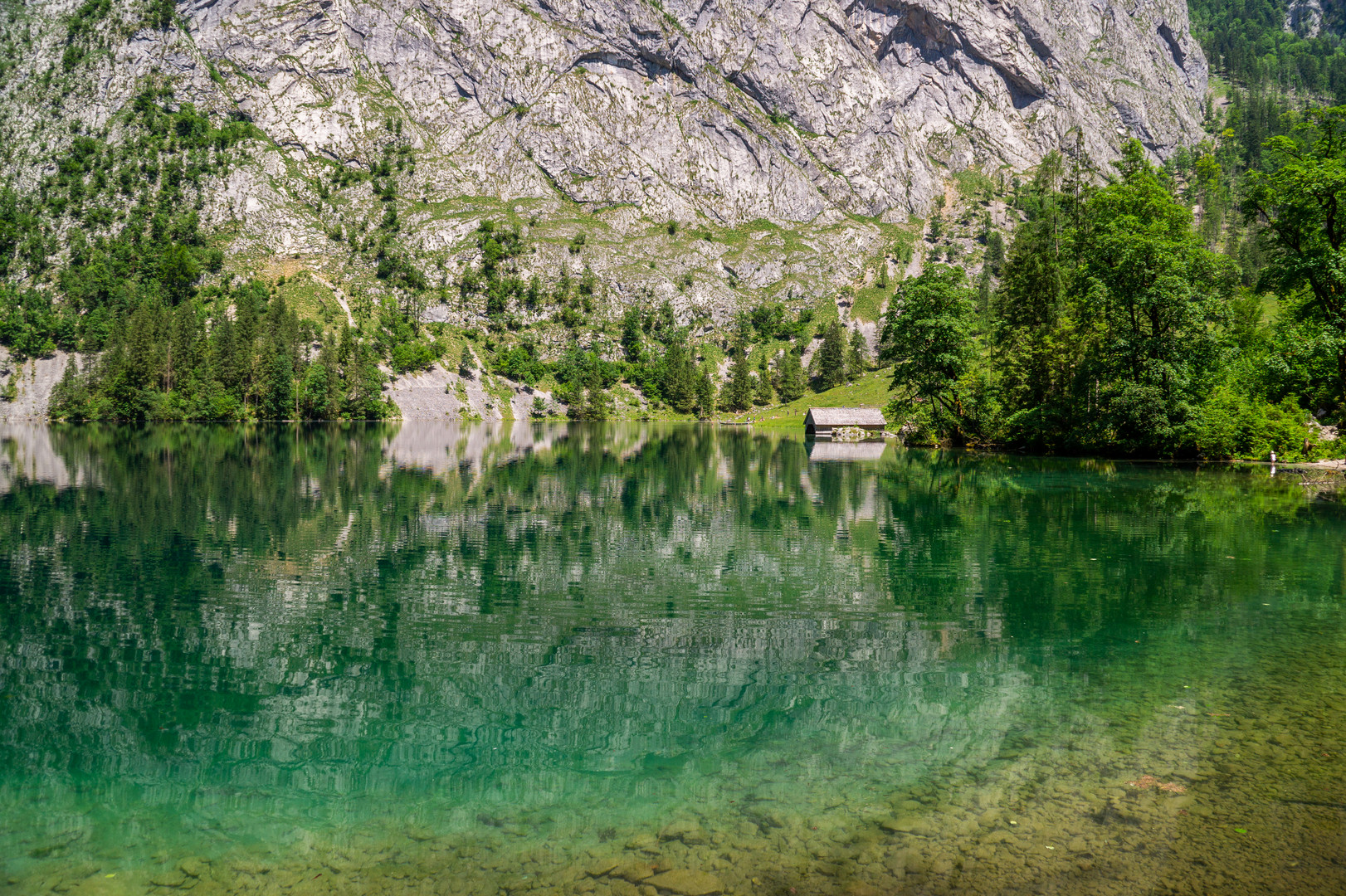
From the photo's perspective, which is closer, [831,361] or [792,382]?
[831,361]

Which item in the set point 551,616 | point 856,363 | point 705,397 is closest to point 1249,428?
point 551,616

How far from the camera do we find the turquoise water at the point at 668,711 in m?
7.38

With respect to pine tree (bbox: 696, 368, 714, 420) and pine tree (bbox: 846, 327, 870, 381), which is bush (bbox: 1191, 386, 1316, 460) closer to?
pine tree (bbox: 846, 327, 870, 381)

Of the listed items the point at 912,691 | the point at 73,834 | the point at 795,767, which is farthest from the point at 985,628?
the point at 73,834

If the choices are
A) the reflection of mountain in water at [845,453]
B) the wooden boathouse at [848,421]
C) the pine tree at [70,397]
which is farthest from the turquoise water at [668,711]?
the pine tree at [70,397]

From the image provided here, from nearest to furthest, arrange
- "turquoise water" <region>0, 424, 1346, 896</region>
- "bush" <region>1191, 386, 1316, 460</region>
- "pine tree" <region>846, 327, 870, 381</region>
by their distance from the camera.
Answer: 1. "turquoise water" <region>0, 424, 1346, 896</region>
2. "bush" <region>1191, 386, 1316, 460</region>
3. "pine tree" <region>846, 327, 870, 381</region>

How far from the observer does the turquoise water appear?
7.38m

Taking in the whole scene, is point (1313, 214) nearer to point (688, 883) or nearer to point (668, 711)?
point (668, 711)

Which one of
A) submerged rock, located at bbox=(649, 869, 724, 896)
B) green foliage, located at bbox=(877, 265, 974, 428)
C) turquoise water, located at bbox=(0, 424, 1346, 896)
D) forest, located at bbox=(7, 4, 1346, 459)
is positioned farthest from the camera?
green foliage, located at bbox=(877, 265, 974, 428)

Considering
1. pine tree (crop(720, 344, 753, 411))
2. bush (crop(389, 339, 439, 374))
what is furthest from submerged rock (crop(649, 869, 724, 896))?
pine tree (crop(720, 344, 753, 411))

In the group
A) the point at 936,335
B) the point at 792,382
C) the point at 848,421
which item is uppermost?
the point at 792,382

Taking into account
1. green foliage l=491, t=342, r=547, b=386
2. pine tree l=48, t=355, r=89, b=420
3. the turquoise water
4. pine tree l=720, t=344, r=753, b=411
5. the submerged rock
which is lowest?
the submerged rock

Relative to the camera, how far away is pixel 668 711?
11.1 metres

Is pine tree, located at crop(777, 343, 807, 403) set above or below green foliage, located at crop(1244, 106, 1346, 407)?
above
